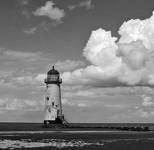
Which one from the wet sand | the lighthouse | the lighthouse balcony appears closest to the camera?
the wet sand

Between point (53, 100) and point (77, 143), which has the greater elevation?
point (53, 100)

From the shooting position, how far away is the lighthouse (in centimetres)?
9719

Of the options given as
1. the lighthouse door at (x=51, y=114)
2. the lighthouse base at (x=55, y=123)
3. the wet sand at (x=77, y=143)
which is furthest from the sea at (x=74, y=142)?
the lighthouse door at (x=51, y=114)

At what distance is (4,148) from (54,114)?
51.7 metres

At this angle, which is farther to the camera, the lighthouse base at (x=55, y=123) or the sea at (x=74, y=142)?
the lighthouse base at (x=55, y=123)

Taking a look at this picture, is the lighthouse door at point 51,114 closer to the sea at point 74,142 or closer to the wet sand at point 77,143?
the sea at point 74,142

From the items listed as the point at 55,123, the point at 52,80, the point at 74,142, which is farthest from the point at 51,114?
the point at 74,142

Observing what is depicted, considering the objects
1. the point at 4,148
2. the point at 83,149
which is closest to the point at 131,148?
the point at 83,149

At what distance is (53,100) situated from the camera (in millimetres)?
97125

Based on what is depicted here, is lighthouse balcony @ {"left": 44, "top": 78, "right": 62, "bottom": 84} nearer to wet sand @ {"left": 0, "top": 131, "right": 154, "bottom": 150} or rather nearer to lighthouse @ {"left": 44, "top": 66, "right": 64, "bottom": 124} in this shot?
lighthouse @ {"left": 44, "top": 66, "right": 64, "bottom": 124}

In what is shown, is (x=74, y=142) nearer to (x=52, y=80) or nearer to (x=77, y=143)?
(x=77, y=143)

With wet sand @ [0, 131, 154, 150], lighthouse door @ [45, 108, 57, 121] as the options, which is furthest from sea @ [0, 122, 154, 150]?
lighthouse door @ [45, 108, 57, 121]

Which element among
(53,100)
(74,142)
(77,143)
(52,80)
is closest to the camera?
(77,143)

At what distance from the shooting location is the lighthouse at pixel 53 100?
319 ft
